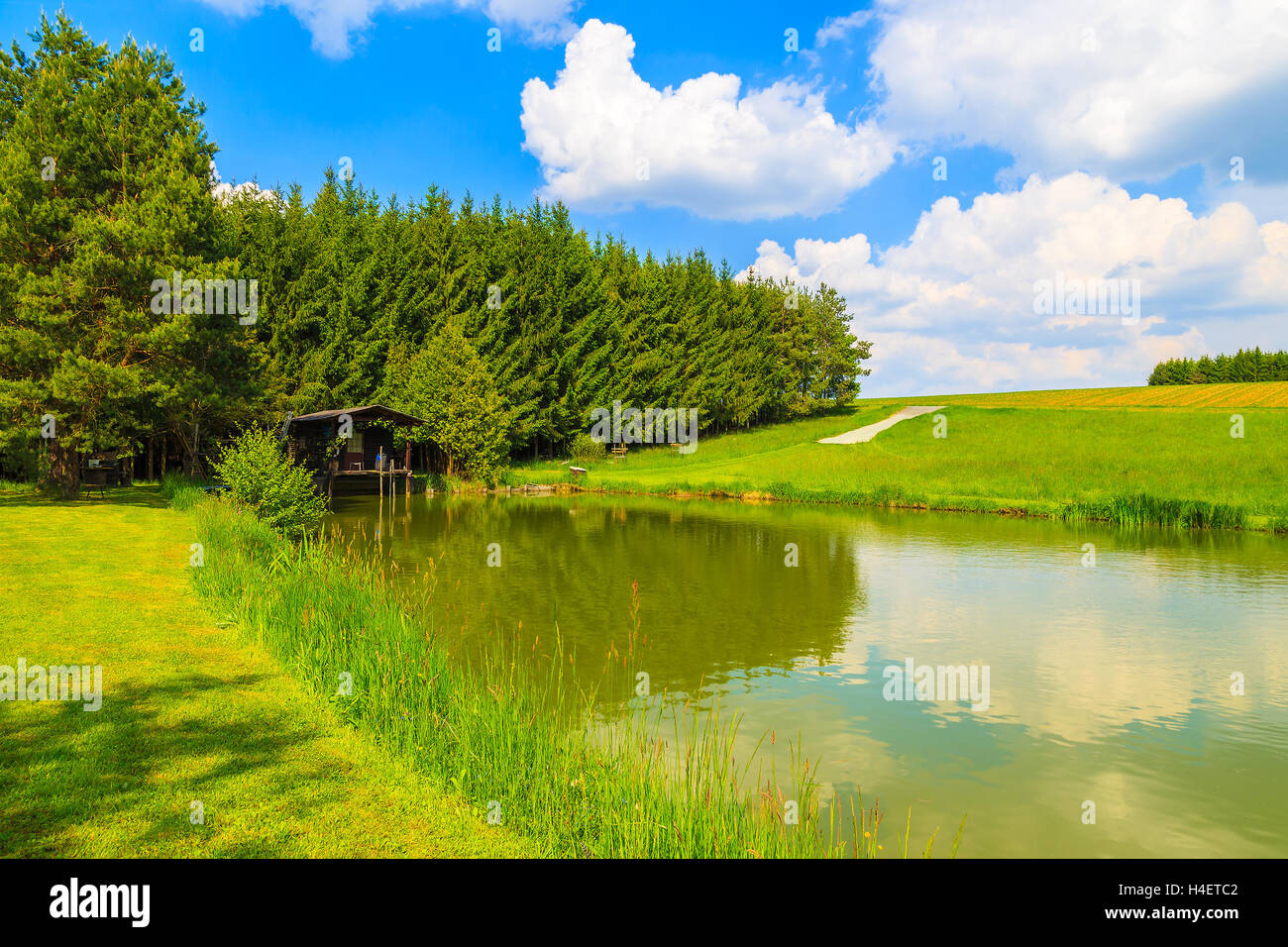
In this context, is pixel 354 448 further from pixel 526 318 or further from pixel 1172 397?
pixel 1172 397

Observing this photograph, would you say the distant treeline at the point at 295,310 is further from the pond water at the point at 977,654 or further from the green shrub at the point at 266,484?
the pond water at the point at 977,654

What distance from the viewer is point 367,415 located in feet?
141

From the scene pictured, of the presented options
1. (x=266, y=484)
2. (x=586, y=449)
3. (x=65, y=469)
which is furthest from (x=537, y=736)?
(x=586, y=449)

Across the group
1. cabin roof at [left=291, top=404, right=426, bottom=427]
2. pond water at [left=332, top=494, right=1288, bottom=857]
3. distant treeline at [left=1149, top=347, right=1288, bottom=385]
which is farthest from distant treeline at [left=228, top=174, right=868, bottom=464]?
distant treeline at [left=1149, top=347, right=1288, bottom=385]

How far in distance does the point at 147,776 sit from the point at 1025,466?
Result: 133 ft

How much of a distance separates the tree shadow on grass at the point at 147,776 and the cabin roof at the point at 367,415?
3375 cm

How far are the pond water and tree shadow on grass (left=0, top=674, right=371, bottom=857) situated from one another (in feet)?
15.1

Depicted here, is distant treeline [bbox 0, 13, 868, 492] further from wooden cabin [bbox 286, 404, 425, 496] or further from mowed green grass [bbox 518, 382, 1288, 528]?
mowed green grass [bbox 518, 382, 1288, 528]

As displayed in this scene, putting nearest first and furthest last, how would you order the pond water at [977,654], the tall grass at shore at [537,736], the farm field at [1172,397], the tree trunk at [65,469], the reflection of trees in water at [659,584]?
the tall grass at shore at [537,736] < the pond water at [977,654] < the reflection of trees in water at [659,584] < the tree trunk at [65,469] < the farm field at [1172,397]

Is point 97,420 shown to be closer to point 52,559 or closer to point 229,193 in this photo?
point 52,559

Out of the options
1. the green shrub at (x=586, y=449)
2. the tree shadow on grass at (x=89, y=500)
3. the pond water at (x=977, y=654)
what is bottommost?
the pond water at (x=977, y=654)

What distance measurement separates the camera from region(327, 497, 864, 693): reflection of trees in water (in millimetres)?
12039

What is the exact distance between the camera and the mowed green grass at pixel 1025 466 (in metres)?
31.5

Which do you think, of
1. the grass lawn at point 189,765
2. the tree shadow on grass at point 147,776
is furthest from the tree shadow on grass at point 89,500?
the tree shadow on grass at point 147,776
